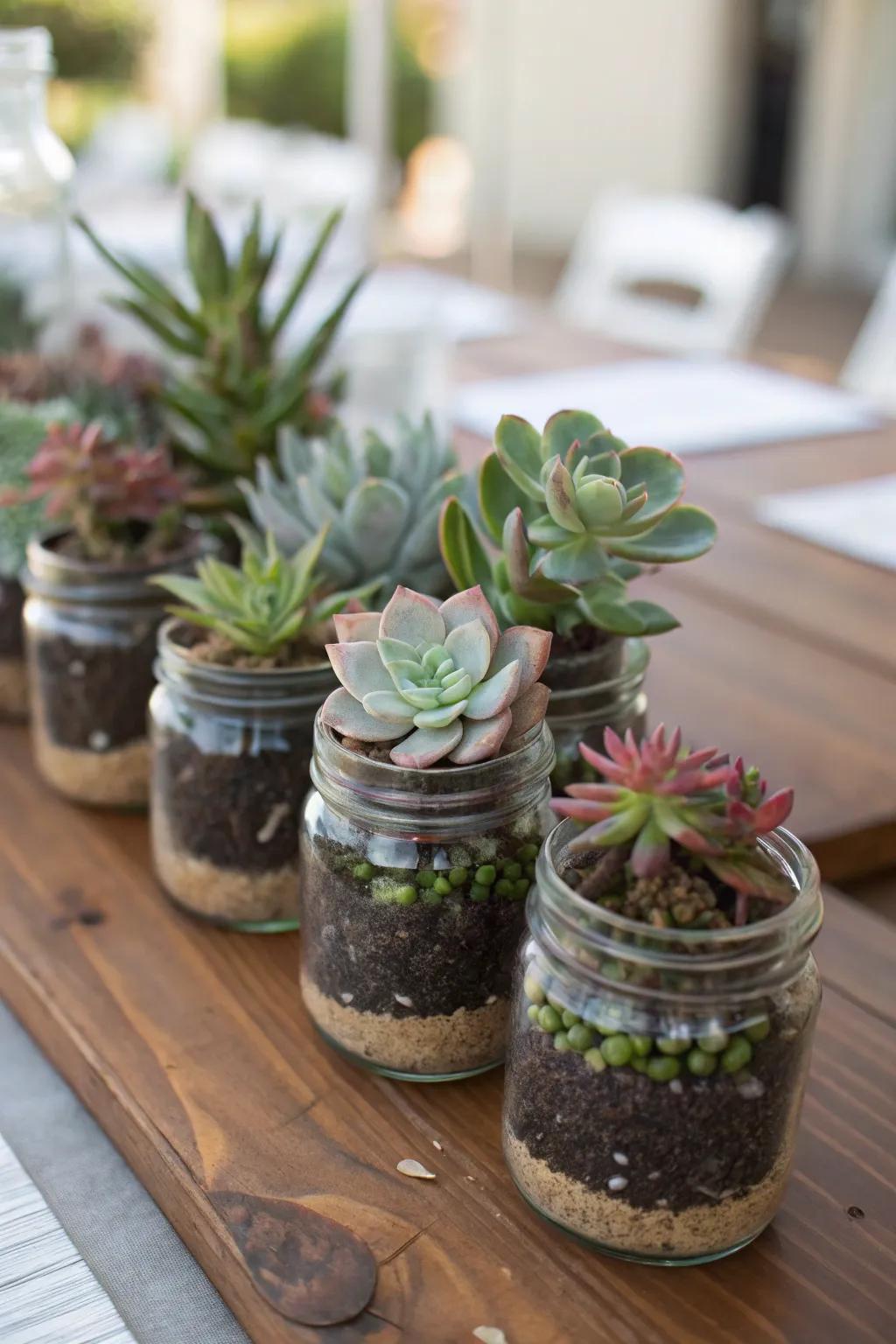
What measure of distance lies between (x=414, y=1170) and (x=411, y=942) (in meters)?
0.09

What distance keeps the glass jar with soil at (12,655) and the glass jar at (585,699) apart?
17.1 inches

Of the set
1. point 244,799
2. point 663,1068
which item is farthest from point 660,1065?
point 244,799

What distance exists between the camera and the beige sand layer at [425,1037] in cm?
60

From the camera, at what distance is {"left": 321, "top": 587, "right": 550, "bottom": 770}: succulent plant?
0.54 m

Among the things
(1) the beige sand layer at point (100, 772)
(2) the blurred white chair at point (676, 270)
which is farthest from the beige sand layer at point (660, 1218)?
(2) the blurred white chair at point (676, 270)

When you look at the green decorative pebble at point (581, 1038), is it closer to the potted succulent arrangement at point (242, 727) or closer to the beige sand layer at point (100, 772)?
the potted succulent arrangement at point (242, 727)

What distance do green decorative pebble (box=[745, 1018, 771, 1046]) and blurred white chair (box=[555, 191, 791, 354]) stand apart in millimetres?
1574

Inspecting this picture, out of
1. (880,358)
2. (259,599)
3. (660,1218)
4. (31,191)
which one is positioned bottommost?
(880,358)

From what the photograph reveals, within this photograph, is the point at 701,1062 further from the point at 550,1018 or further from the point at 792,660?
the point at 792,660

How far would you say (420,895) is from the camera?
0.57m

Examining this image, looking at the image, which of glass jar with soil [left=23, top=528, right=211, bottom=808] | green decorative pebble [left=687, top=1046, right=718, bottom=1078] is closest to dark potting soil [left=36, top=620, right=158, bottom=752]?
glass jar with soil [left=23, top=528, right=211, bottom=808]

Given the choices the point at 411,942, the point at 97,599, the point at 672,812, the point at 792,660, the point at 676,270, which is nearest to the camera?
the point at 672,812

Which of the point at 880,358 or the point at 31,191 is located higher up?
the point at 31,191

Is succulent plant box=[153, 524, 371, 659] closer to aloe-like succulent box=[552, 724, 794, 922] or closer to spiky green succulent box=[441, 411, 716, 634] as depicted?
spiky green succulent box=[441, 411, 716, 634]
